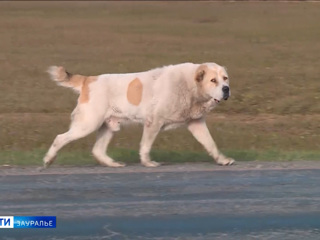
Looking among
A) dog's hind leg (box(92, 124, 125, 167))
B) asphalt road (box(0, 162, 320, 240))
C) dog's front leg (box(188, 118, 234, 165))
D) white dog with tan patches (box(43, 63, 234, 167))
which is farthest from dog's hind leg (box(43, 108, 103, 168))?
dog's front leg (box(188, 118, 234, 165))

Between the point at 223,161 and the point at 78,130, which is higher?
the point at 78,130

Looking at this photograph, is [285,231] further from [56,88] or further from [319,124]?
[56,88]

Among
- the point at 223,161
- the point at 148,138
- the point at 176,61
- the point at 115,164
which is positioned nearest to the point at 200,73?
the point at 148,138

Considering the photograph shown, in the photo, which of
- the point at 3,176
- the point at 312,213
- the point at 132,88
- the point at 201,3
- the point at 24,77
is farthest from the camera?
the point at 201,3

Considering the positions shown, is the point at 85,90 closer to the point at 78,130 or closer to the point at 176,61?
the point at 78,130

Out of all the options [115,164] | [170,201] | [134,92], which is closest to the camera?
[170,201]

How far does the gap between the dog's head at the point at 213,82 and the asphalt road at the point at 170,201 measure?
91 cm

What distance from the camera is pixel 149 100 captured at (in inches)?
436

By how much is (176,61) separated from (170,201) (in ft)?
59.7

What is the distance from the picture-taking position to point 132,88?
36.4ft

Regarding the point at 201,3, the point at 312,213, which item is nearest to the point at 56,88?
the point at 312,213

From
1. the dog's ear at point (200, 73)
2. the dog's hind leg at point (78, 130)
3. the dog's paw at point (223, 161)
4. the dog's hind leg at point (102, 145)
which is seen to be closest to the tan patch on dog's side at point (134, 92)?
the dog's hind leg at point (78, 130)

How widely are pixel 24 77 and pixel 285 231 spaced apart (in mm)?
16793

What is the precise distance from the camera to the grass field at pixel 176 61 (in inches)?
580
